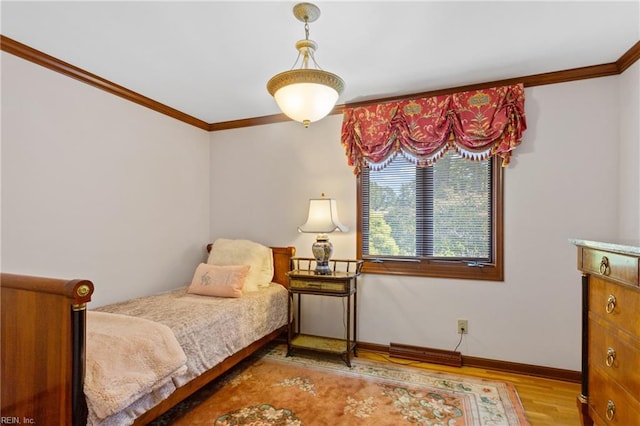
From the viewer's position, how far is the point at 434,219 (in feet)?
9.66

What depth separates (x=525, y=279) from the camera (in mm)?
2621

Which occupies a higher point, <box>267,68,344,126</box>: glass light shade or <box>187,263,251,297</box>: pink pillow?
<box>267,68,344,126</box>: glass light shade

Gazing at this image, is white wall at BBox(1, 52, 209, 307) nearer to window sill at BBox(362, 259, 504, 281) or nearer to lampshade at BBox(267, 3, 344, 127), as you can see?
lampshade at BBox(267, 3, 344, 127)

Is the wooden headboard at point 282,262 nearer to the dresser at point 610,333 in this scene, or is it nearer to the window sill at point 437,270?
the window sill at point 437,270

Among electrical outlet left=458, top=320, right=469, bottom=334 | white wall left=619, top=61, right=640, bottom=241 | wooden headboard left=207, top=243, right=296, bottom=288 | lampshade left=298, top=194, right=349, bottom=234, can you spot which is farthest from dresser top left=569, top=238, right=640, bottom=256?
wooden headboard left=207, top=243, right=296, bottom=288

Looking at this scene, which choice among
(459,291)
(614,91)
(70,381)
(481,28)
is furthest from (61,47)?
(614,91)

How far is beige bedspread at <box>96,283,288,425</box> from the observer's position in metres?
2.04

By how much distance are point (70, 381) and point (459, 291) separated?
104 inches

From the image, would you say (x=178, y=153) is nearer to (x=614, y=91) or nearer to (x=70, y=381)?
(x=70, y=381)

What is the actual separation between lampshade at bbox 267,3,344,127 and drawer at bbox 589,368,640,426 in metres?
1.91

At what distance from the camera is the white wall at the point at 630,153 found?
7.19 feet

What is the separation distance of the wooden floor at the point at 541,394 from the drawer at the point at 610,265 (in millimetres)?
1028

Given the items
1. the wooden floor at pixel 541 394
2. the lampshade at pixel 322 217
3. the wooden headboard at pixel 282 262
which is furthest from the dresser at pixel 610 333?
the wooden headboard at pixel 282 262

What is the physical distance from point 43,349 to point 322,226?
2039mm
